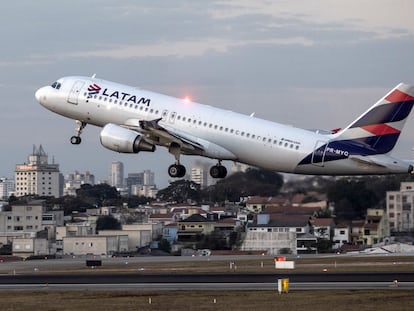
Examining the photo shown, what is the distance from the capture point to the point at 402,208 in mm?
113188

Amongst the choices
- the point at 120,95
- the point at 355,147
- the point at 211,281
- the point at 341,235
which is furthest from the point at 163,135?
the point at 341,235

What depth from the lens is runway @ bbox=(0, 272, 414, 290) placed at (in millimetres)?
77312

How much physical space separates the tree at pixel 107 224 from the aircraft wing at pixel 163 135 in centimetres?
6001

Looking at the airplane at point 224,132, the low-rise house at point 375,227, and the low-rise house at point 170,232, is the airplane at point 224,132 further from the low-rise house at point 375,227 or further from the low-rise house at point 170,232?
the low-rise house at point 170,232

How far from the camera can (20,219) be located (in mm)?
176375

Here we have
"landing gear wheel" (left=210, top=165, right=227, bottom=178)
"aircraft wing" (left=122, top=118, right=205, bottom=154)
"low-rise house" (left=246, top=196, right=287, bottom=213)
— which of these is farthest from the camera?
"low-rise house" (left=246, top=196, right=287, bottom=213)

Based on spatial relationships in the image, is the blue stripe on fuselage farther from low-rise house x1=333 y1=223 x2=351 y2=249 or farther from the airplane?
low-rise house x1=333 y1=223 x2=351 y2=249

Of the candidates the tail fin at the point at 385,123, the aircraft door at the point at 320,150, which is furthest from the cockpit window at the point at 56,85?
the tail fin at the point at 385,123

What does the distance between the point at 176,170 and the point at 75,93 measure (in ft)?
32.5

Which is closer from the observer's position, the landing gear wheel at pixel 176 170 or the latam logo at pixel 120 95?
the latam logo at pixel 120 95

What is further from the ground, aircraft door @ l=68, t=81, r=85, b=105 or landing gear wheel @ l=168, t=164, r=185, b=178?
aircraft door @ l=68, t=81, r=85, b=105

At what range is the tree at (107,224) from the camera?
498 feet

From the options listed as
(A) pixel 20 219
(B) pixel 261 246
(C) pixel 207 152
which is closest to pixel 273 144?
(C) pixel 207 152

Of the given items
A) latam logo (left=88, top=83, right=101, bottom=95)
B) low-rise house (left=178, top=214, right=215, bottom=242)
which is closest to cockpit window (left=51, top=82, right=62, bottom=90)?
latam logo (left=88, top=83, right=101, bottom=95)
